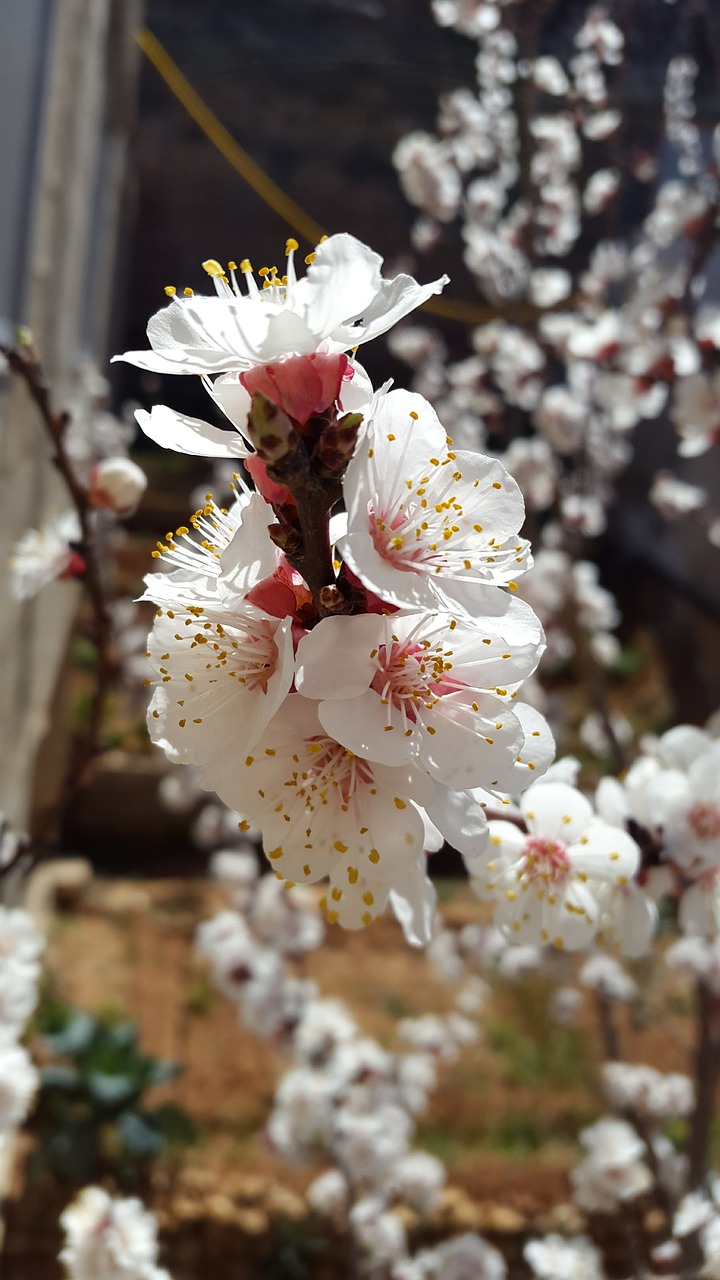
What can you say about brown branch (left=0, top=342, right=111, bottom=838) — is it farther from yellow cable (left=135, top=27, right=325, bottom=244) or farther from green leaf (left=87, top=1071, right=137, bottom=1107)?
yellow cable (left=135, top=27, right=325, bottom=244)

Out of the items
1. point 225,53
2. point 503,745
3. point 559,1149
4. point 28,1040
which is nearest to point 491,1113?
point 559,1149

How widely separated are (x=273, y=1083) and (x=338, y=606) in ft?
7.35

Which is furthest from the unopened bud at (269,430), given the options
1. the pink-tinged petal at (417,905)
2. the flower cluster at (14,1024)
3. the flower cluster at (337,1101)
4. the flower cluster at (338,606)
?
the flower cluster at (337,1101)

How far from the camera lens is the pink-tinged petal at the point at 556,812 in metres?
0.64

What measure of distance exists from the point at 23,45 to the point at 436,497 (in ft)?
6.83

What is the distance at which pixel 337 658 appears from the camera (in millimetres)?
383

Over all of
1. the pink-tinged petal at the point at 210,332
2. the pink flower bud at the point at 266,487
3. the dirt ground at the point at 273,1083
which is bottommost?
the dirt ground at the point at 273,1083

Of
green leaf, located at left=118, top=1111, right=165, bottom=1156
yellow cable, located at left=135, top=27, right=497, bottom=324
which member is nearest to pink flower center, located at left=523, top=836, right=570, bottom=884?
yellow cable, located at left=135, top=27, right=497, bottom=324

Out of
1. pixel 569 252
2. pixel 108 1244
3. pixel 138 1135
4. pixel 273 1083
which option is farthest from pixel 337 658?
pixel 569 252

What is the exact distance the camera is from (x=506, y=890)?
65cm

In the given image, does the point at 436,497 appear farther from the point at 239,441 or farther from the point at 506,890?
the point at 506,890

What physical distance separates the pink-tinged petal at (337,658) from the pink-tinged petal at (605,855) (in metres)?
0.31

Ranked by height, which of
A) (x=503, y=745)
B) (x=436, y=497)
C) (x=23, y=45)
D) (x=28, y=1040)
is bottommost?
(x=28, y=1040)

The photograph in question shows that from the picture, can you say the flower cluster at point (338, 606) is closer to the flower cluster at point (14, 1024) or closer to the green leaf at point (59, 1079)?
the flower cluster at point (14, 1024)
